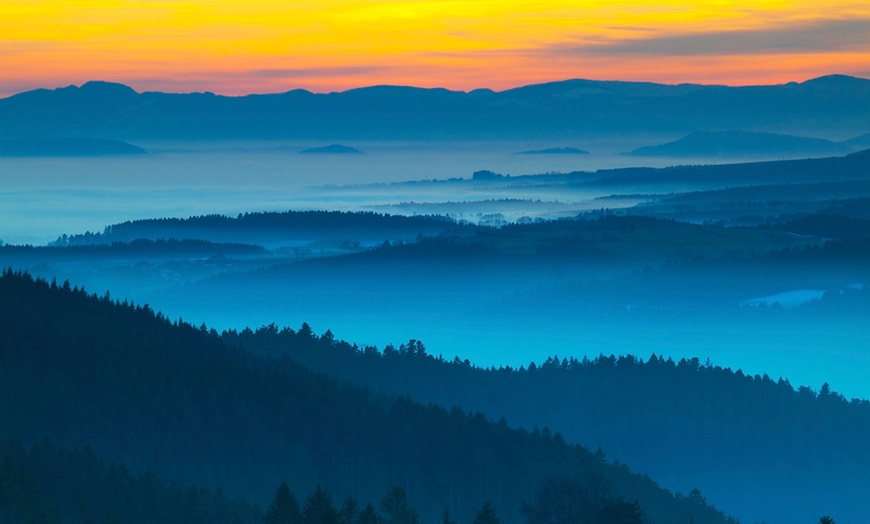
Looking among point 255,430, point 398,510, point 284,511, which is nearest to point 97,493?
point 398,510

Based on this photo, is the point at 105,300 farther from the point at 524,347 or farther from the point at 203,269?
the point at 203,269

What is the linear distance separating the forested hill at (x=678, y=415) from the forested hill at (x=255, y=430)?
14838 millimetres

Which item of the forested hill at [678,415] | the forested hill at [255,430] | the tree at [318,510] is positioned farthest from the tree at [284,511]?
the forested hill at [678,415]

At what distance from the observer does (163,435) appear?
58188mm

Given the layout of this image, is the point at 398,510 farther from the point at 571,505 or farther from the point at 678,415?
the point at 678,415

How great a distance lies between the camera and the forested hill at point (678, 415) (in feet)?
261

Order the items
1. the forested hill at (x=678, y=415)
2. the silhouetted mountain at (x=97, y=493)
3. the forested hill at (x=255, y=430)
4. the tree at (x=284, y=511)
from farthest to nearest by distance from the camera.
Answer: the forested hill at (x=678, y=415) → the forested hill at (x=255, y=430) → the silhouetted mountain at (x=97, y=493) → the tree at (x=284, y=511)

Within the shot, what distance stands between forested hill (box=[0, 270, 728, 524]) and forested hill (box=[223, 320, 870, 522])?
48.7 feet

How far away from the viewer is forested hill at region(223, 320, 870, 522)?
7944 cm

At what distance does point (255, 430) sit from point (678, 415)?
101ft

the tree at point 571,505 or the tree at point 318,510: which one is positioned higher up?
the tree at point 571,505

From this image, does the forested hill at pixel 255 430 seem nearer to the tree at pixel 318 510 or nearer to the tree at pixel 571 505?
the tree at pixel 571 505

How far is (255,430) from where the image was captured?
61.6m

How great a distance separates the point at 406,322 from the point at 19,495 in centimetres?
14652
